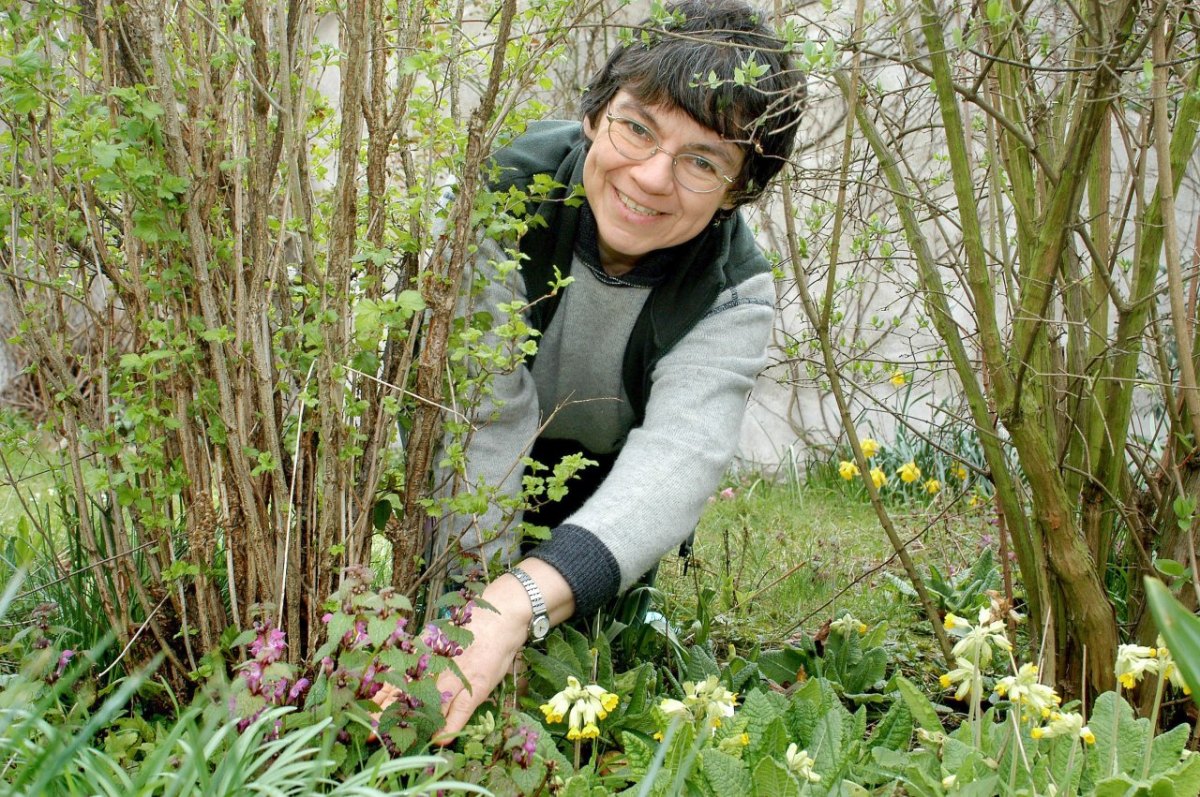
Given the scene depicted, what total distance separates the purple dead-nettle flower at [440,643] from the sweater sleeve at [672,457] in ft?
1.08

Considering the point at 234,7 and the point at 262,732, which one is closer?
the point at 262,732

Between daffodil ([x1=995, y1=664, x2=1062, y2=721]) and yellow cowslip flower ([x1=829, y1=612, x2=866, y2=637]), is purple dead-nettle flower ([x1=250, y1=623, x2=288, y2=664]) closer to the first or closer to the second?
daffodil ([x1=995, y1=664, x2=1062, y2=721])

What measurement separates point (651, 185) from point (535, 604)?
82cm

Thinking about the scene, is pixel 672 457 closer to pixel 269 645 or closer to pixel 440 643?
pixel 440 643

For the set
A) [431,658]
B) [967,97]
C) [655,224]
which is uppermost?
[967,97]

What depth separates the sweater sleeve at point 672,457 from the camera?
2018 mm

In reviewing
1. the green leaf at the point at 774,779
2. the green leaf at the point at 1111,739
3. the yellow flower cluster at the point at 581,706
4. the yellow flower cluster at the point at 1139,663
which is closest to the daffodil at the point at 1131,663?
the yellow flower cluster at the point at 1139,663

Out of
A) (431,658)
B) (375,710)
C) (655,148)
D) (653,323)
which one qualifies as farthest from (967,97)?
(375,710)

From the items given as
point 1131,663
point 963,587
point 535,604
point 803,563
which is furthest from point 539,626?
point 963,587

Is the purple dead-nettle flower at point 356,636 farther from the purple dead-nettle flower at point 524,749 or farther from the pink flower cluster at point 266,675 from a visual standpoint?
the purple dead-nettle flower at point 524,749

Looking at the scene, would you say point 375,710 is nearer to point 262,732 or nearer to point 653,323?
point 262,732

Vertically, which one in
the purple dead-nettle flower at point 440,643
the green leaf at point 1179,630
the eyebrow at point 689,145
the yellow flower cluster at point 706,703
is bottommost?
the yellow flower cluster at point 706,703

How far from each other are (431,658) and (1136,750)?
1.14 m

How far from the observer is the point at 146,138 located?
1757 mm
